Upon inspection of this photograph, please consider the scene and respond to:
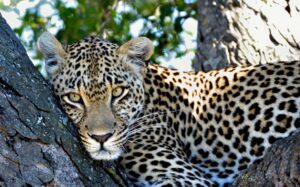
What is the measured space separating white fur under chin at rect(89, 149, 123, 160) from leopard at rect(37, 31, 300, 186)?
0.02 metres

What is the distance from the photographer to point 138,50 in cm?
633

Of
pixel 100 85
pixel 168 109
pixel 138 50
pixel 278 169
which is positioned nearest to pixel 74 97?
pixel 100 85

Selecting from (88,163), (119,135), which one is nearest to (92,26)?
(119,135)

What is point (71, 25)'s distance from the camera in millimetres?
9500

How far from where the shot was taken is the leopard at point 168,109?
5.71 meters

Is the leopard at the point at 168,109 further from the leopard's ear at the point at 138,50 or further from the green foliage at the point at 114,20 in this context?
the green foliage at the point at 114,20

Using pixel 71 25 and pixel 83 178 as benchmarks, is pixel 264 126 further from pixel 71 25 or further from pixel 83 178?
pixel 71 25

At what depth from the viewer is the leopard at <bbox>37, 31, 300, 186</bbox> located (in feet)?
18.7

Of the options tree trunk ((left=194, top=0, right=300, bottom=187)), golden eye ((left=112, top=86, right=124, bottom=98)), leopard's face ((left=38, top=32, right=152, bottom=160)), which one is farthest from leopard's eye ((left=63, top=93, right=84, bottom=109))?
tree trunk ((left=194, top=0, right=300, bottom=187))

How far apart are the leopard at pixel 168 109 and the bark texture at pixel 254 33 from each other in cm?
78

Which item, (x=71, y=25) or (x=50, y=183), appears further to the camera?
(x=71, y=25)

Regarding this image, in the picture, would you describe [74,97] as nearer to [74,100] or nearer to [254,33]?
[74,100]

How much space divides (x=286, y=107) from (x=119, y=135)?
1.59 metres

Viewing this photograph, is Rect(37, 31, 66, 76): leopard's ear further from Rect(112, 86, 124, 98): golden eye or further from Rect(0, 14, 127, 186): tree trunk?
Rect(0, 14, 127, 186): tree trunk
